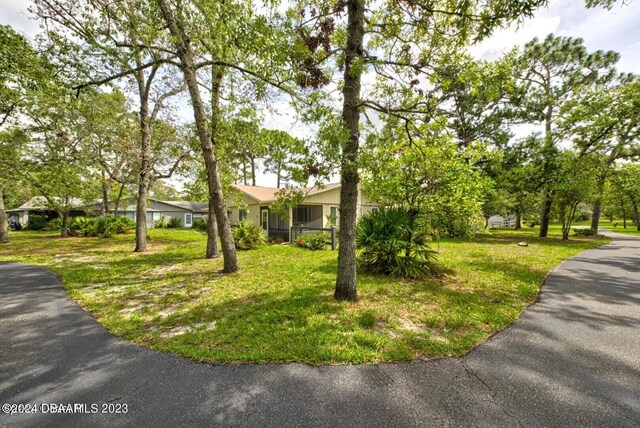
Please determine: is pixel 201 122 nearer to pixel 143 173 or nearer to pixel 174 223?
pixel 143 173

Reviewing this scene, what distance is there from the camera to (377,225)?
712 centimetres

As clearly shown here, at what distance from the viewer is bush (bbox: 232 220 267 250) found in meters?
12.2

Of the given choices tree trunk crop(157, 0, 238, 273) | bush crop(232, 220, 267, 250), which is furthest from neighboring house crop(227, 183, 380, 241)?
tree trunk crop(157, 0, 238, 273)

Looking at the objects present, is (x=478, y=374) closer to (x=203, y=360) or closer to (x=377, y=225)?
(x=203, y=360)

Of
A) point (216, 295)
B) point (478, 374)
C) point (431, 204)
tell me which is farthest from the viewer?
point (431, 204)

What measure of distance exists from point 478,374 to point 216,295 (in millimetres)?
4910

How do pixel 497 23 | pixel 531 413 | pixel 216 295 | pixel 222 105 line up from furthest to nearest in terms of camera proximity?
pixel 222 105 < pixel 216 295 < pixel 497 23 < pixel 531 413

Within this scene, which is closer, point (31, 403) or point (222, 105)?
point (31, 403)

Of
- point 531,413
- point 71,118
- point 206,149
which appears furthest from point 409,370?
point 71,118

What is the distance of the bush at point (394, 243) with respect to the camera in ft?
22.4

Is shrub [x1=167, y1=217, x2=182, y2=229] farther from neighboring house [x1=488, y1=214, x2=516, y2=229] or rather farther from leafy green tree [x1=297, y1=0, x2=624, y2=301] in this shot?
neighboring house [x1=488, y1=214, x2=516, y2=229]

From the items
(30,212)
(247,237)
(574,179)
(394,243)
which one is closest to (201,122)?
(394,243)

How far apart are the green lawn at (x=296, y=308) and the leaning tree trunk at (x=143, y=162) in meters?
3.52

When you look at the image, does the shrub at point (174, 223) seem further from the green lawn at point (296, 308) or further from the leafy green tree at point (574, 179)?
the leafy green tree at point (574, 179)
